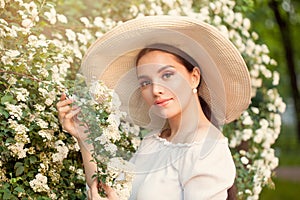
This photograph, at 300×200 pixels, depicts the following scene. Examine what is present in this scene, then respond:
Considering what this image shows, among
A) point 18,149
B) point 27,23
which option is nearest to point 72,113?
point 18,149

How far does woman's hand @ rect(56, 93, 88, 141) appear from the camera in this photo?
2.93 m

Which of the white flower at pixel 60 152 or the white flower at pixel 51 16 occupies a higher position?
the white flower at pixel 51 16

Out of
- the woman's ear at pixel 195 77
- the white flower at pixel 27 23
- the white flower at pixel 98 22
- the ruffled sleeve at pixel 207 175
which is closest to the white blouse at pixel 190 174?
the ruffled sleeve at pixel 207 175

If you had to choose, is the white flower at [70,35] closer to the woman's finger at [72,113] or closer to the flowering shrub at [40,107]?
the flowering shrub at [40,107]

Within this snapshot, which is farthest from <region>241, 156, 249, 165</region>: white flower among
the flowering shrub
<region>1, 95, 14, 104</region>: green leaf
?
<region>1, 95, 14, 104</region>: green leaf

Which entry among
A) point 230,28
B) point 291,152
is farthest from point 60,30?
point 291,152

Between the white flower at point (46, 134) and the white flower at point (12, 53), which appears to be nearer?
the white flower at point (46, 134)

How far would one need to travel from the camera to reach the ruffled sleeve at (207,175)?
2.78 m

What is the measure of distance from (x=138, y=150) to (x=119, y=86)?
13.2 inches

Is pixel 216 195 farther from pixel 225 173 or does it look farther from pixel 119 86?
pixel 119 86

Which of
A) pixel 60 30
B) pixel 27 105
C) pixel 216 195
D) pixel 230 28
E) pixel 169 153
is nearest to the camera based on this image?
pixel 216 195

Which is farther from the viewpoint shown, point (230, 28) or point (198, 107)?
point (230, 28)

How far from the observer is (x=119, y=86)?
3379mm

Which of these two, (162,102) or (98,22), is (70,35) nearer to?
(98,22)
